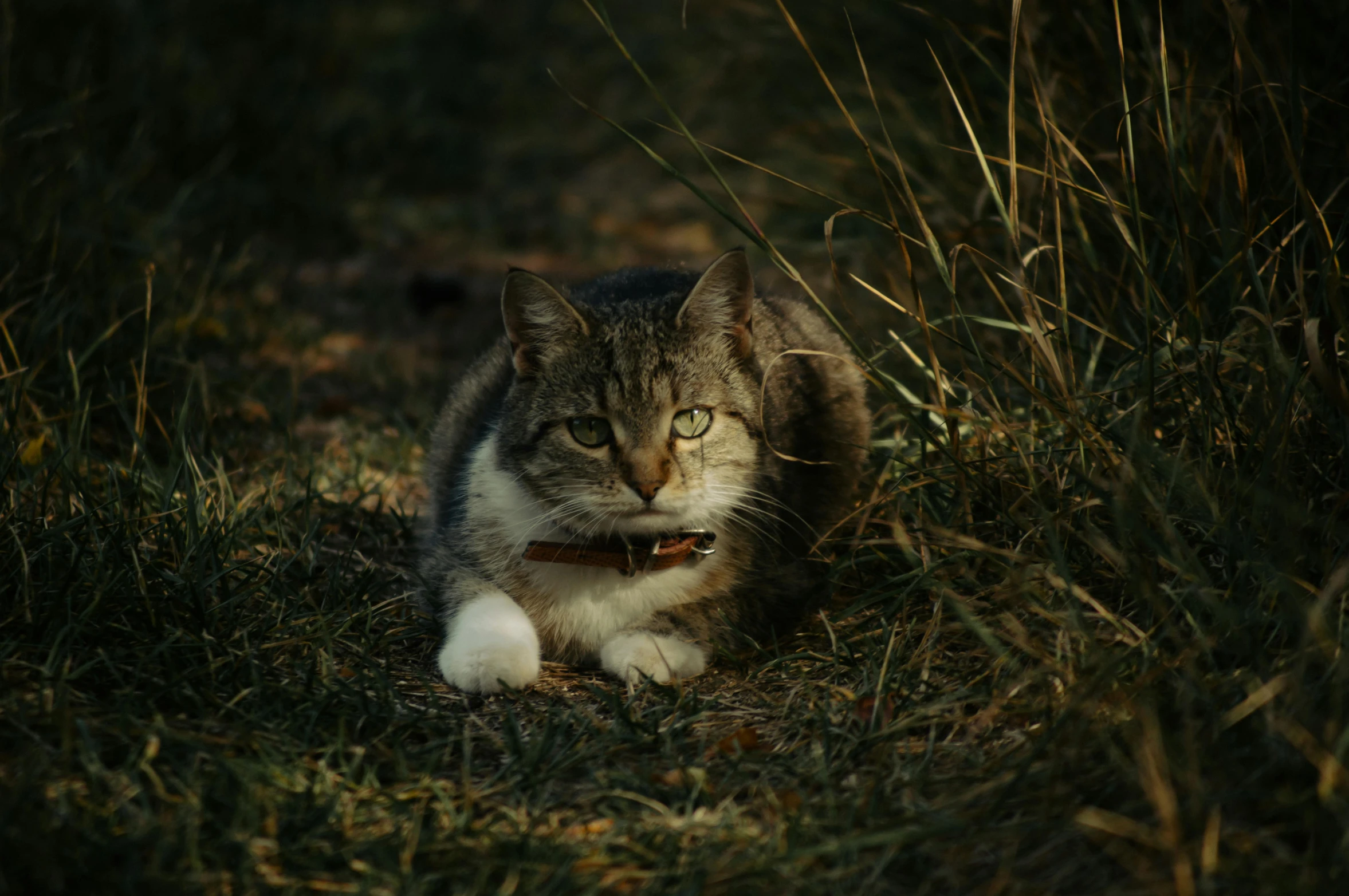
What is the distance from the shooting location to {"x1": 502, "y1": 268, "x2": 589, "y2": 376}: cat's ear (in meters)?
2.98

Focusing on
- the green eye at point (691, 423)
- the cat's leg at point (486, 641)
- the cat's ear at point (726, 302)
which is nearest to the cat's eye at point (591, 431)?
the green eye at point (691, 423)

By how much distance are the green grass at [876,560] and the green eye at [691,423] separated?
48 centimetres

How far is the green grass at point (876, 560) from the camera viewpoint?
6.46 ft

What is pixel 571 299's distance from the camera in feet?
10.9

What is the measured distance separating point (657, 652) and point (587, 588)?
307mm

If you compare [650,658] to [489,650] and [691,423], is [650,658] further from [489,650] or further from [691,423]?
[691,423]

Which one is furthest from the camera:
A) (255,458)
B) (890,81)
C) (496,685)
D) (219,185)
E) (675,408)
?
(219,185)

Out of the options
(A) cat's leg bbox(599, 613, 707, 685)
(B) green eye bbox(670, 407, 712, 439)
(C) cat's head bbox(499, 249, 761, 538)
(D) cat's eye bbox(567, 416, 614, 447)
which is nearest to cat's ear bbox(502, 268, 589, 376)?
(C) cat's head bbox(499, 249, 761, 538)

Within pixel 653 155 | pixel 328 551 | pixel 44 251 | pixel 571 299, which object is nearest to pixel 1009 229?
pixel 653 155

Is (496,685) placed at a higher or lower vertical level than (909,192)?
lower

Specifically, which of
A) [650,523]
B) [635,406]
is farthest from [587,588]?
[635,406]

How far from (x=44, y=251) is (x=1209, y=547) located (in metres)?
4.07

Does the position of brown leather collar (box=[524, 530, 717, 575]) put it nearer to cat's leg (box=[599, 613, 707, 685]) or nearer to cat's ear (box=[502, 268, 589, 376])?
cat's leg (box=[599, 613, 707, 685])

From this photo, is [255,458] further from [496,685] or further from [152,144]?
[152,144]
